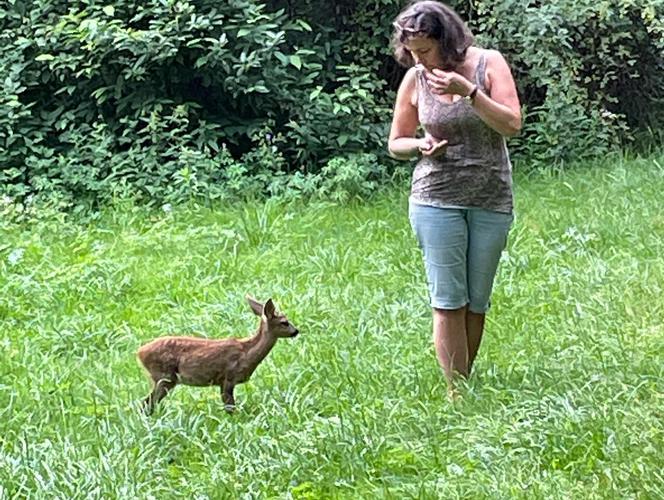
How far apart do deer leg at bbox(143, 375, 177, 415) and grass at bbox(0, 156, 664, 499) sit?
0.05m

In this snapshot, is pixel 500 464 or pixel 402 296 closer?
pixel 500 464

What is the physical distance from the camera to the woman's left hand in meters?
4.50

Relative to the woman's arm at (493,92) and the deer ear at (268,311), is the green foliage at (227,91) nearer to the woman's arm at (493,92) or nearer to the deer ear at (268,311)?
the deer ear at (268,311)

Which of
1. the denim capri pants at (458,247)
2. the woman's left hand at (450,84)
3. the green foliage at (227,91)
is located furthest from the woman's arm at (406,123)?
the green foliage at (227,91)

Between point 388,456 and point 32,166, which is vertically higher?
point 388,456

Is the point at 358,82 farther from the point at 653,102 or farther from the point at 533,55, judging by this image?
the point at 653,102

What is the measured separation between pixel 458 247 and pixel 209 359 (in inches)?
44.6

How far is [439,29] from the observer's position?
473cm

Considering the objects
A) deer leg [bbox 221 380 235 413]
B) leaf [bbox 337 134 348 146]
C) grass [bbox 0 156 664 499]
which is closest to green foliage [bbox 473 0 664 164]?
grass [bbox 0 156 664 499]

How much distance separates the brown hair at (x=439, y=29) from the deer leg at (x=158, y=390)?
5.59 feet

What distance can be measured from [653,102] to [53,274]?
281 inches

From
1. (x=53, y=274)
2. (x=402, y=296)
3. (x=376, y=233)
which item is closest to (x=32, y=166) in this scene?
(x=53, y=274)

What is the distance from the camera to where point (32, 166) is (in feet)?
32.2

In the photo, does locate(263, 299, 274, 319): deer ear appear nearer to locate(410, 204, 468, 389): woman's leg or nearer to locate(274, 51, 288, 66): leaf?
locate(410, 204, 468, 389): woman's leg
